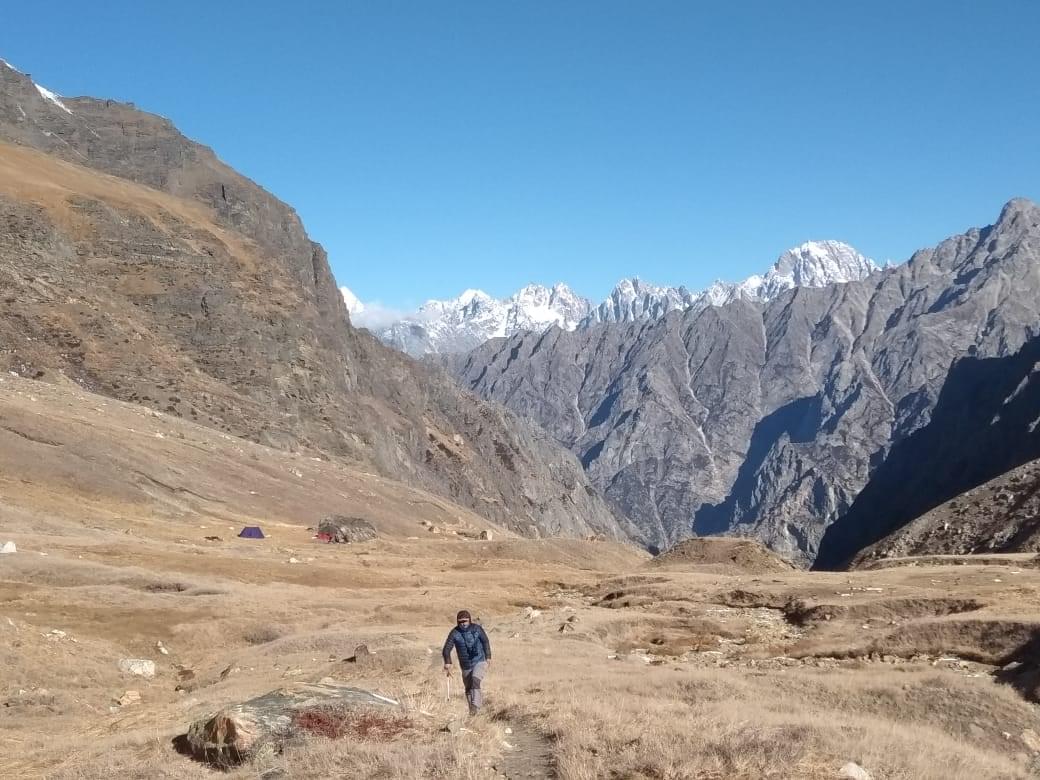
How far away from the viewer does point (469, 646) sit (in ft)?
51.8

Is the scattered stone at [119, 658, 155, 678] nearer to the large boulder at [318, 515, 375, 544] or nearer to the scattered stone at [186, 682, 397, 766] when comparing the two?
the scattered stone at [186, 682, 397, 766]

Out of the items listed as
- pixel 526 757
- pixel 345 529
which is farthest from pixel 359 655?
pixel 345 529

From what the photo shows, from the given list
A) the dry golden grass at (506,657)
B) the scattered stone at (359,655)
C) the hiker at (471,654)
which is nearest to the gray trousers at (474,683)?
the hiker at (471,654)

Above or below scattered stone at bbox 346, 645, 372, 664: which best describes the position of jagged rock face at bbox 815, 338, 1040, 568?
above

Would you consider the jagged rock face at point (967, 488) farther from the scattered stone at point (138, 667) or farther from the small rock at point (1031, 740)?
the scattered stone at point (138, 667)

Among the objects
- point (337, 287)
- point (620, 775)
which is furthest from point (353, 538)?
point (337, 287)

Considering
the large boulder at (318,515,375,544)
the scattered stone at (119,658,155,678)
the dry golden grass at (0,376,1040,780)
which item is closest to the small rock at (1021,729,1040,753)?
the dry golden grass at (0,376,1040,780)

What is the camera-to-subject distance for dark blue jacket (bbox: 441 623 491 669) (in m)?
15.7

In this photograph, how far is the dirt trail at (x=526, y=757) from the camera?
37.8ft

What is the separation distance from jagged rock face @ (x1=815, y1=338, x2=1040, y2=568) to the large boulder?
36.8 metres

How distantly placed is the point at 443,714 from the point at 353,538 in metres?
47.4

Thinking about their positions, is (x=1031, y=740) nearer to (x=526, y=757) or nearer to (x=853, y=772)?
(x=853, y=772)

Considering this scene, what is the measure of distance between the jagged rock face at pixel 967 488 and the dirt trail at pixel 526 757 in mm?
51953

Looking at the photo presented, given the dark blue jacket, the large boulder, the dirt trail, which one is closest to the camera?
the dirt trail
